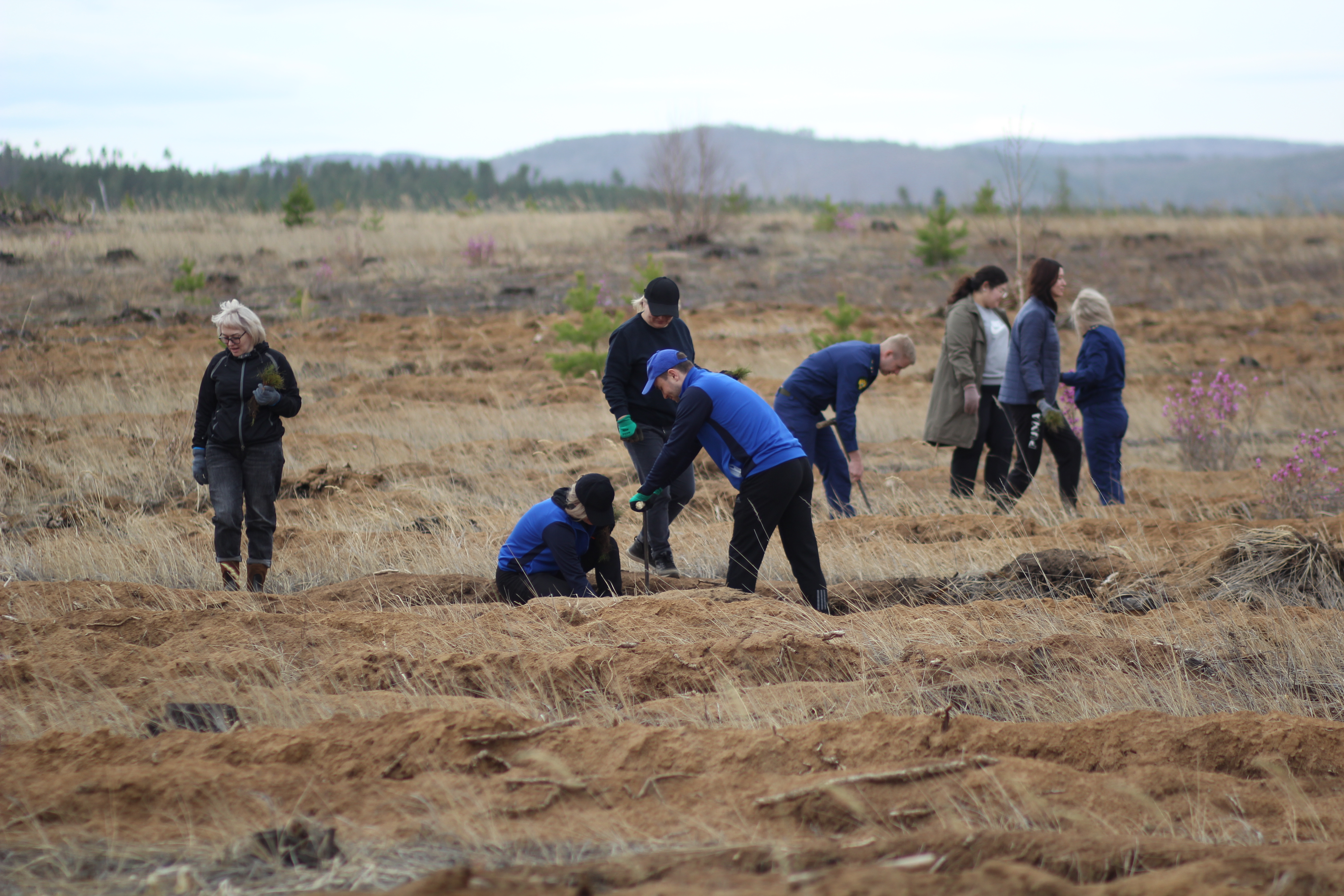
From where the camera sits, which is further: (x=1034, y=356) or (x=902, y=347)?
(x=1034, y=356)

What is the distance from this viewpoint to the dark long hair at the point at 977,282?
7.63 m

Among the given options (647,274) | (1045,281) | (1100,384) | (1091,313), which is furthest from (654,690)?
(647,274)

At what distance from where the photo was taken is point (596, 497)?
216 inches

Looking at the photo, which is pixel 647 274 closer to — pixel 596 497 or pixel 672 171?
pixel 596 497

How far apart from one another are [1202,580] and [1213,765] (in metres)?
2.53

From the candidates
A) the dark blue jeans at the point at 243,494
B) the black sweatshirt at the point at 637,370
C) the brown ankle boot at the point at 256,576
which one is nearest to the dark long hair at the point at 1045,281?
the black sweatshirt at the point at 637,370

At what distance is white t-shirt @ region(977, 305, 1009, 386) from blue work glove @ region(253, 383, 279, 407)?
5224mm

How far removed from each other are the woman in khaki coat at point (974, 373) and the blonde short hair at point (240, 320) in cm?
484

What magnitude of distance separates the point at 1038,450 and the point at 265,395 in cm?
546

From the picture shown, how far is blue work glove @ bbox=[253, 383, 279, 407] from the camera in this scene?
19.8 ft

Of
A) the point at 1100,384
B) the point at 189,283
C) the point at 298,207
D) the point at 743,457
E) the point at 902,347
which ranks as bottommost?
the point at 743,457

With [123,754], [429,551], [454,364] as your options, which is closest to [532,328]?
[454,364]

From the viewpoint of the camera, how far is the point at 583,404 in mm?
13430

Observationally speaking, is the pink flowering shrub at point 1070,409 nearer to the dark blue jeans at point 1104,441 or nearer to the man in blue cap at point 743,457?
the dark blue jeans at point 1104,441
